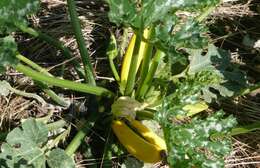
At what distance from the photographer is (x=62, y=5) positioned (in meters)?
2.82

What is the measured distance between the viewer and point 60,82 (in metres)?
2.10

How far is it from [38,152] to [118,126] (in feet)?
1.28

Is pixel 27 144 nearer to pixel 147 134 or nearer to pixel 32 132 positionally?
pixel 32 132

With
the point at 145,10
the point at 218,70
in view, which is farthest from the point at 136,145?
the point at 145,10

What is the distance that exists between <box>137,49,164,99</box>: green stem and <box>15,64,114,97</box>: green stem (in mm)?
126

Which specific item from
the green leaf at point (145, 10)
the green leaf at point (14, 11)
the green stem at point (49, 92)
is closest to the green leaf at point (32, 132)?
the green stem at point (49, 92)

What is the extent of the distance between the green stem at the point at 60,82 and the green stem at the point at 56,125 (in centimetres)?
22

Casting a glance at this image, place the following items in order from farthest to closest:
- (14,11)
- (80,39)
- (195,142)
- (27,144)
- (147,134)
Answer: (147,134) < (80,39) < (27,144) < (195,142) < (14,11)

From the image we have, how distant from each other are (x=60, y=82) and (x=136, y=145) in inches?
16.2

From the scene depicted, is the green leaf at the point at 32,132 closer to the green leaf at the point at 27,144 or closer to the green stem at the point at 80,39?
the green leaf at the point at 27,144

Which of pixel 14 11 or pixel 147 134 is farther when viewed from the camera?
pixel 147 134

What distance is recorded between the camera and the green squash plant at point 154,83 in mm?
1819

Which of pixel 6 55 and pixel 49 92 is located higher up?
pixel 6 55

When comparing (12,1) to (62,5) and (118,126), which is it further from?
(62,5)
